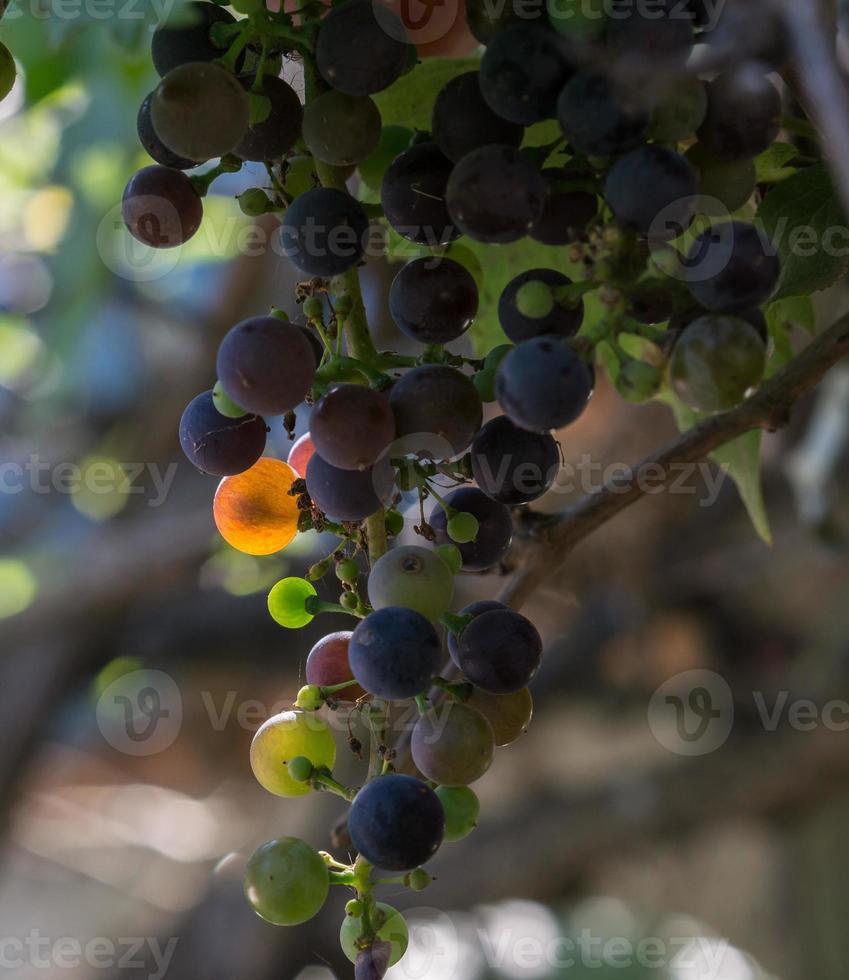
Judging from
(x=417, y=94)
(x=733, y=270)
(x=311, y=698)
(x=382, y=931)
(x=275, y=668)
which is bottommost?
(x=382, y=931)

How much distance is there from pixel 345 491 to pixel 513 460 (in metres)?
0.08

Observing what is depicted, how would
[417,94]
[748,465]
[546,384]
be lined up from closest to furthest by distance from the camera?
[546,384] → [417,94] → [748,465]

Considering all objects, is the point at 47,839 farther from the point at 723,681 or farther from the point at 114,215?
the point at 114,215

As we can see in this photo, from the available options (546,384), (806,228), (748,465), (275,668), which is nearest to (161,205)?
(546,384)

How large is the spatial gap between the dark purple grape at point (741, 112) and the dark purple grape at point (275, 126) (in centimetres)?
20

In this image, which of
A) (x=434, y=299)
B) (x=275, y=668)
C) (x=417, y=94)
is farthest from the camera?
(x=275, y=668)

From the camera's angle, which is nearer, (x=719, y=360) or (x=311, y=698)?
(x=719, y=360)

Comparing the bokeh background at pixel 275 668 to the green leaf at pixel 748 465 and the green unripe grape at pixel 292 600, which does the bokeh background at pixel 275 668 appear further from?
the green unripe grape at pixel 292 600

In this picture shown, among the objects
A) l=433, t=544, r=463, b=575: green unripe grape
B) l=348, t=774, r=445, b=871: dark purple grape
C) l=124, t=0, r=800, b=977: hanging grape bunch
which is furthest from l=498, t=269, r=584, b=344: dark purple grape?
l=348, t=774, r=445, b=871: dark purple grape

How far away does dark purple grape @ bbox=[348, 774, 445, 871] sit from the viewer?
0.49 m

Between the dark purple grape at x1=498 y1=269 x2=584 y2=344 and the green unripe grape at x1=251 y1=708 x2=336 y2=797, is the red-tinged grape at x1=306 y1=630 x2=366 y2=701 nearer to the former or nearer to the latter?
the green unripe grape at x1=251 y1=708 x2=336 y2=797

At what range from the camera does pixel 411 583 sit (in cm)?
52

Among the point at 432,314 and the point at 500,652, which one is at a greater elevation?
the point at 432,314

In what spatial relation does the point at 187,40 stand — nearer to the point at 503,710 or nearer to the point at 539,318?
the point at 539,318
